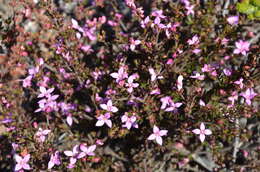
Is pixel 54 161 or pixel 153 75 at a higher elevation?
pixel 153 75

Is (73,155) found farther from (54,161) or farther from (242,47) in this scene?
(242,47)

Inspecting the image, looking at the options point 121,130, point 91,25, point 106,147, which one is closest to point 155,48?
point 121,130

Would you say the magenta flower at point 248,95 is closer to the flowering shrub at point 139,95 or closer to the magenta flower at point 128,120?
the flowering shrub at point 139,95

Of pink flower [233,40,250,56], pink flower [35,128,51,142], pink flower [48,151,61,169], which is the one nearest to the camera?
pink flower [48,151,61,169]

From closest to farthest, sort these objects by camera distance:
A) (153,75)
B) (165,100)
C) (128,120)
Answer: (153,75), (128,120), (165,100)

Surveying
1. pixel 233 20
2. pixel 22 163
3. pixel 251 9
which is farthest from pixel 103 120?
pixel 233 20

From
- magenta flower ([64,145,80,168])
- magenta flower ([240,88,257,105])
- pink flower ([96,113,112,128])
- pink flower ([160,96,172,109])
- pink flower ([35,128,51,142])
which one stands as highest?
magenta flower ([240,88,257,105])

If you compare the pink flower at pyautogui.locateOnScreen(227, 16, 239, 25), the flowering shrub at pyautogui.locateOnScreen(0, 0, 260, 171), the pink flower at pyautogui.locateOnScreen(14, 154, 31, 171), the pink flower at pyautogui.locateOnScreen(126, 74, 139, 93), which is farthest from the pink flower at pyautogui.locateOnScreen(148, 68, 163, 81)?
the pink flower at pyautogui.locateOnScreen(14, 154, 31, 171)

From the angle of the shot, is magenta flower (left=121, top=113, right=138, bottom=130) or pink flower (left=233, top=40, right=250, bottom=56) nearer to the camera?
magenta flower (left=121, top=113, right=138, bottom=130)

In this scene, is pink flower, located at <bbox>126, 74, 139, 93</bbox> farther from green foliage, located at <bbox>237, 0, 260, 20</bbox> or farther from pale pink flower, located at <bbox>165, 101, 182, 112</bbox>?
green foliage, located at <bbox>237, 0, 260, 20</bbox>
